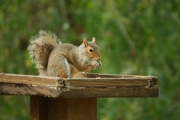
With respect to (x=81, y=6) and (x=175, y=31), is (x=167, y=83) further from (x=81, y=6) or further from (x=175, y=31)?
(x=81, y=6)

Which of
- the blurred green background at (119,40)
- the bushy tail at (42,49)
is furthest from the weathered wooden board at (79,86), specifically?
the blurred green background at (119,40)

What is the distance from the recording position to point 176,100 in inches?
287

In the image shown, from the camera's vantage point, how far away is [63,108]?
2.91m

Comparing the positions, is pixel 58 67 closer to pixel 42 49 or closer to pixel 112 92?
pixel 42 49

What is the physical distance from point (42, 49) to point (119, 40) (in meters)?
2.91

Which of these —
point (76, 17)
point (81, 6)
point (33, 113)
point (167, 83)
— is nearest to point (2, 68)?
point (76, 17)

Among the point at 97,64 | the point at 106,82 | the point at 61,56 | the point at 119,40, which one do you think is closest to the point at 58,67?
the point at 61,56

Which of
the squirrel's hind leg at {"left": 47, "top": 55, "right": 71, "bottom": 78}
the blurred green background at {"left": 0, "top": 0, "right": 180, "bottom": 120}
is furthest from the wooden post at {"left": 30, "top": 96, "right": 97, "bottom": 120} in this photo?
the blurred green background at {"left": 0, "top": 0, "right": 180, "bottom": 120}

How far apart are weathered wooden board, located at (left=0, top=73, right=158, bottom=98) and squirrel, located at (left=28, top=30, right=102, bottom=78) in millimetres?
341

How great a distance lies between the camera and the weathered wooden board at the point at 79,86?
2564 mm

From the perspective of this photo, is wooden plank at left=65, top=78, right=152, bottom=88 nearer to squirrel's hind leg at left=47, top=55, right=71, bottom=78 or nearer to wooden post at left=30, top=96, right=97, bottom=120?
wooden post at left=30, top=96, right=97, bottom=120

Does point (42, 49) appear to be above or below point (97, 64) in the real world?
above

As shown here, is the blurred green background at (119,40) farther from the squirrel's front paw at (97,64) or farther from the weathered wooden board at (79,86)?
the weathered wooden board at (79,86)

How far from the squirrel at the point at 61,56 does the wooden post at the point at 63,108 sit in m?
0.22
